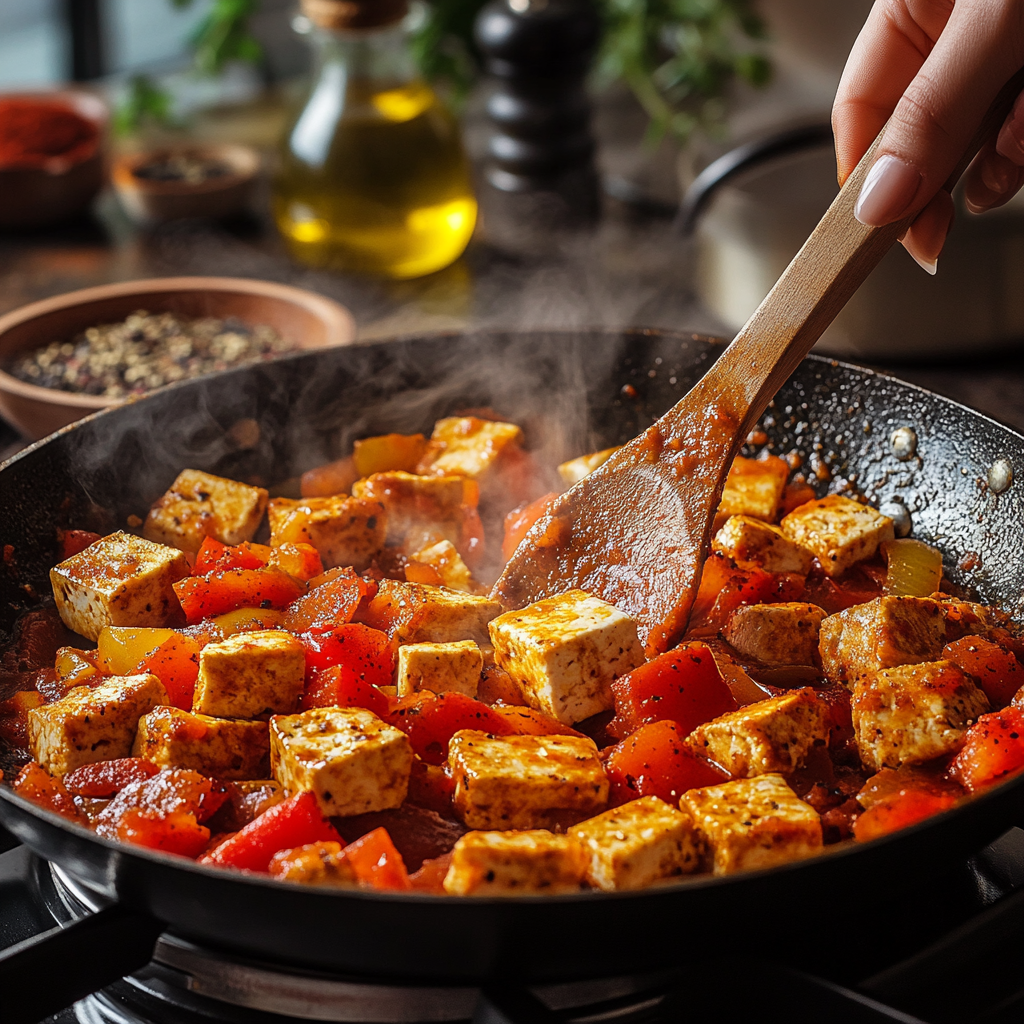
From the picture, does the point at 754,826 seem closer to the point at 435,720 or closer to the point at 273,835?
the point at 435,720

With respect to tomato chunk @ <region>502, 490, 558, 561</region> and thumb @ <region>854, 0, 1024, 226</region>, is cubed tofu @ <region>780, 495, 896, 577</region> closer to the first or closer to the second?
tomato chunk @ <region>502, 490, 558, 561</region>

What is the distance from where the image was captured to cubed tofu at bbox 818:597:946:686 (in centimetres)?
167

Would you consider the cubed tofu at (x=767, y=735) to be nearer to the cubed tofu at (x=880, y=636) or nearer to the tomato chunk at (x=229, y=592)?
the cubed tofu at (x=880, y=636)

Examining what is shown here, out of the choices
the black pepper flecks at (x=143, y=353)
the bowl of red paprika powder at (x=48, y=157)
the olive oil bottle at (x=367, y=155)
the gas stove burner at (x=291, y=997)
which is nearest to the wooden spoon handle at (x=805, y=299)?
the gas stove burner at (x=291, y=997)

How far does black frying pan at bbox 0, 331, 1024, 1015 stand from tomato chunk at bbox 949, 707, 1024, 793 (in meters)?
0.23

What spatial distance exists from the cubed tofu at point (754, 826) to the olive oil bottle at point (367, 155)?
2243mm

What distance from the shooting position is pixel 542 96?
12.7 feet

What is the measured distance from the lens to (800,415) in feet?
7.37

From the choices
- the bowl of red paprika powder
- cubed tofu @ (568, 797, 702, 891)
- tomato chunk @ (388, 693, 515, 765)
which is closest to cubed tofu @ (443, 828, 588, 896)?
cubed tofu @ (568, 797, 702, 891)

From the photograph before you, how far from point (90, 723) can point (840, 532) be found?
4.20 feet

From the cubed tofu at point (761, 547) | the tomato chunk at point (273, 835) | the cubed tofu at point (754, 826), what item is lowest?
the cubed tofu at point (761, 547)

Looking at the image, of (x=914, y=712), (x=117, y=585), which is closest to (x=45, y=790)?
(x=117, y=585)

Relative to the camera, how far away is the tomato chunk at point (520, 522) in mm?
2051

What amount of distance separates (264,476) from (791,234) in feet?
4.62
